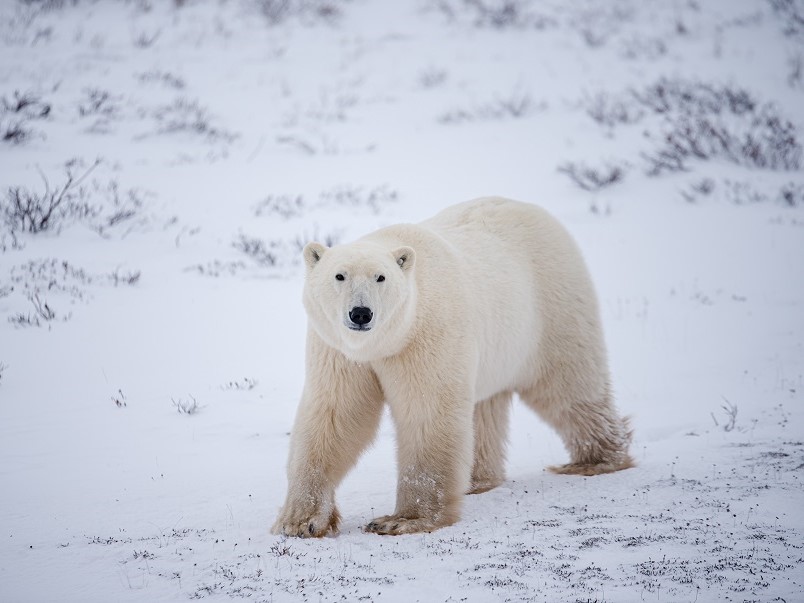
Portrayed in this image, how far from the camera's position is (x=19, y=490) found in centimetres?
438

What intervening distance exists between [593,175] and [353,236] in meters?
3.84

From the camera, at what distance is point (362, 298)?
11.6 feet

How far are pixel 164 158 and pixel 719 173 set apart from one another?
322 inches

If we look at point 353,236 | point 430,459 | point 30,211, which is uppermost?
point 30,211

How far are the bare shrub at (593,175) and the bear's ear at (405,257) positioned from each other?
764cm

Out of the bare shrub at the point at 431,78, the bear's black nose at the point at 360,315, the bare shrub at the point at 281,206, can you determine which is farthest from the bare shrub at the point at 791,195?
the bear's black nose at the point at 360,315

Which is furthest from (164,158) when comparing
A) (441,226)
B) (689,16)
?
(689,16)

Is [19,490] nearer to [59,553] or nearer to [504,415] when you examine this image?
[59,553]

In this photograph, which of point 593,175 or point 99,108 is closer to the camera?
point 593,175

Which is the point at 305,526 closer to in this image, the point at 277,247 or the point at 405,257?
the point at 405,257

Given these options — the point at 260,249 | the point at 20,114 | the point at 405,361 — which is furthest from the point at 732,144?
the point at 20,114

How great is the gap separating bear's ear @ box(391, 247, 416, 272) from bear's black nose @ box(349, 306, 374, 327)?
43cm

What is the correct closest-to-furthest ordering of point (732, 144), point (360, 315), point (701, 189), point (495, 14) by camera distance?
point (360, 315)
point (701, 189)
point (732, 144)
point (495, 14)

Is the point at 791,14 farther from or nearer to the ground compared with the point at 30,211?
farther from the ground
